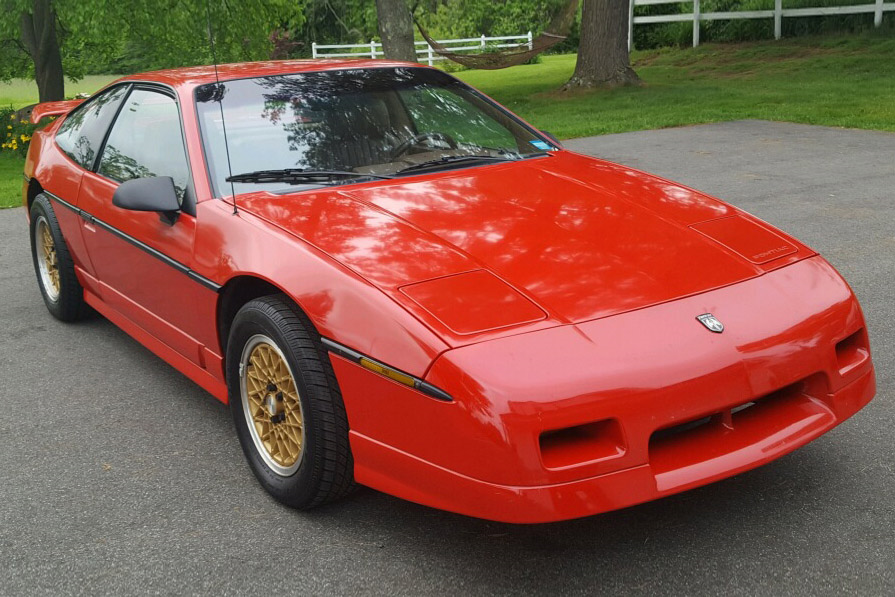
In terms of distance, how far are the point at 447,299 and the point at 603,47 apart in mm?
16322

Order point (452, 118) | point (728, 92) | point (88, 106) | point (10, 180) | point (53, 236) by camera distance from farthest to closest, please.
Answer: point (728, 92)
point (10, 180)
point (88, 106)
point (53, 236)
point (452, 118)

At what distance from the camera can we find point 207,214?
3.71 m

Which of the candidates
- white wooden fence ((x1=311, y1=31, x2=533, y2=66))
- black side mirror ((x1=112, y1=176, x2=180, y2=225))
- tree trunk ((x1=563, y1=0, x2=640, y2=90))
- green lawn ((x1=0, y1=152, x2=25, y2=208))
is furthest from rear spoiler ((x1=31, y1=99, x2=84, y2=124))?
white wooden fence ((x1=311, y1=31, x2=533, y2=66))

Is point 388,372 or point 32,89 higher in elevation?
point 388,372

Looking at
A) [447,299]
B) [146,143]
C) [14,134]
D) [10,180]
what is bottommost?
[10,180]

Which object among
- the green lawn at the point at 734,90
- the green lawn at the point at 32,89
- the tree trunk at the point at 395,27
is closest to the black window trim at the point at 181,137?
the green lawn at the point at 734,90

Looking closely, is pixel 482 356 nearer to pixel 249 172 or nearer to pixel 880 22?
pixel 249 172

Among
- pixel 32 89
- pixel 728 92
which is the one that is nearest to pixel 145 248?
pixel 728 92

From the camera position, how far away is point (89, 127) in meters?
5.10

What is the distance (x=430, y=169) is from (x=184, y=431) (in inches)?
59.0

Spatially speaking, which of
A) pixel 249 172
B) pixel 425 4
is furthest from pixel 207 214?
pixel 425 4

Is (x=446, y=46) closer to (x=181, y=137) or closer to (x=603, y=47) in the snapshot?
(x=603, y=47)

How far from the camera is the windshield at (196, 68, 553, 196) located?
3.95 meters

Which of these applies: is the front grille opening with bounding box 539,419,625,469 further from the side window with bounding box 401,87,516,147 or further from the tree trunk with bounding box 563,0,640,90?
the tree trunk with bounding box 563,0,640,90
